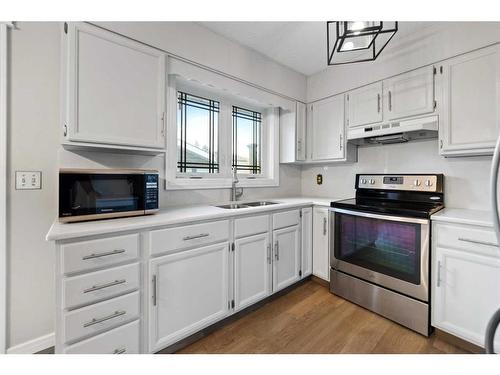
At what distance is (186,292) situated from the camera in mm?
1476

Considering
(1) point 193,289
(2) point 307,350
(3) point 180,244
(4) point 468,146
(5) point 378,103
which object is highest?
(5) point 378,103

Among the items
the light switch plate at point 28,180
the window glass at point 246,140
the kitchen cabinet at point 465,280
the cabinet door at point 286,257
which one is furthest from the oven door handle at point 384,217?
the light switch plate at point 28,180

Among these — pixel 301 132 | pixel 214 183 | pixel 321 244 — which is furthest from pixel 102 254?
pixel 301 132

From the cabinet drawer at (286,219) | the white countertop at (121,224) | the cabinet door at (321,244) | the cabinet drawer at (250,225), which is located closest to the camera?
the white countertop at (121,224)

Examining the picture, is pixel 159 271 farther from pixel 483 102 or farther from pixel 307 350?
pixel 483 102

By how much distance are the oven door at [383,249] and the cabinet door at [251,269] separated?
715mm

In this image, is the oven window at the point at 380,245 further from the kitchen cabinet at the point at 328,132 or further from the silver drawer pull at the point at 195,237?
the silver drawer pull at the point at 195,237

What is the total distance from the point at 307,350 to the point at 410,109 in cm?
213

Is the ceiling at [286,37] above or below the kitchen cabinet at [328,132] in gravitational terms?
above

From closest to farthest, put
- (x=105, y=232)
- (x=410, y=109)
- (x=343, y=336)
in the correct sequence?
(x=105, y=232), (x=343, y=336), (x=410, y=109)

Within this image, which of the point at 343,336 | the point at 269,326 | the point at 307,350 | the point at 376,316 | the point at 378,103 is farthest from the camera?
the point at 378,103

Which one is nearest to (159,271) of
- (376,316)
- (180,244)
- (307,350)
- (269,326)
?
(180,244)

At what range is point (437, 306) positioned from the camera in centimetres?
158

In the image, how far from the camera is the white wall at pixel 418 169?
1.82m
